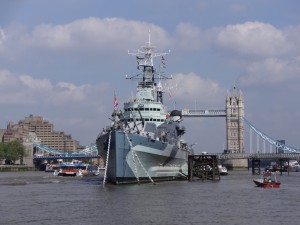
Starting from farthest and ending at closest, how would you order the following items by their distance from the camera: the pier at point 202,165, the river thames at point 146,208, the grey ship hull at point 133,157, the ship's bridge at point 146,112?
the pier at point 202,165 < the ship's bridge at point 146,112 < the grey ship hull at point 133,157 < the river thames at point 146,208

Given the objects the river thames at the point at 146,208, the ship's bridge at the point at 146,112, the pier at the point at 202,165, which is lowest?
the river thames at the point at 146,208

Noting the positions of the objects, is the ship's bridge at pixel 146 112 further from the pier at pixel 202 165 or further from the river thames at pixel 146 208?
the river thames at pixel 146 208

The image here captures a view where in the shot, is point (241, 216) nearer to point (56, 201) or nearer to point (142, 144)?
point (56, 201)

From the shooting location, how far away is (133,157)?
67938 millimetres

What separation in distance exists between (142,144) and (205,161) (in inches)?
1227

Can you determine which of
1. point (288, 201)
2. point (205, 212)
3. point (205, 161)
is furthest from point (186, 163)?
point (205, 212)

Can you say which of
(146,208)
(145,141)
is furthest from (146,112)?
(146,208)

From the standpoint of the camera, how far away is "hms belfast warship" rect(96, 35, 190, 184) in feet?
220

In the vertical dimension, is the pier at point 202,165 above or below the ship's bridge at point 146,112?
below

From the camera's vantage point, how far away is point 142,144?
6925cm

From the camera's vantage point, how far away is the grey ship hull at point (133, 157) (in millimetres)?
66312

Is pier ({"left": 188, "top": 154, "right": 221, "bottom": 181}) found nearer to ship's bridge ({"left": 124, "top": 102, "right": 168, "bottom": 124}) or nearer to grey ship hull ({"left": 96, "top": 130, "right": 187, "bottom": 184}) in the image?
ship's bridge ({"left": 124, "top": 102, "right": 168, "bottom": 124})

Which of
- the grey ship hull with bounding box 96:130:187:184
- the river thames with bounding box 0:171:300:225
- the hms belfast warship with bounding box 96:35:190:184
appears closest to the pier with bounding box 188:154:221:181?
the hms belfast warship with bounding box 96:35:190:184

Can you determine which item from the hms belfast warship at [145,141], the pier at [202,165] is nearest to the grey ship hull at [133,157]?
the hms belfast warship at [145,141]
